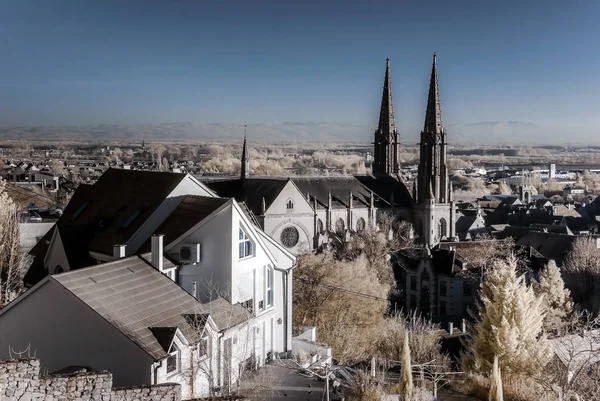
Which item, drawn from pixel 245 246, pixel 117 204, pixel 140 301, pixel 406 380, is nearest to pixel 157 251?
pixel 140 301

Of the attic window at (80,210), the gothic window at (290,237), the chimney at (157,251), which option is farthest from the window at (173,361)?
the gothic window at (290,237)

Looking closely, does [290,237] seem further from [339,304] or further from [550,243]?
[550,243]

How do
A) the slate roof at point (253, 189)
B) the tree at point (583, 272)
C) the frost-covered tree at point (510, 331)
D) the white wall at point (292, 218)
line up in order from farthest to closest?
the slate roof at point (253, 189)
the white wall at point (292, 218)
the tree at point (583, 272)
the frost-covered tree at point (510, 331)

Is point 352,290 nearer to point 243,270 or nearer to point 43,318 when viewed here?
point 243,270

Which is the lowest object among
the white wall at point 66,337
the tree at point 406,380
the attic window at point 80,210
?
the tree at point 406,380

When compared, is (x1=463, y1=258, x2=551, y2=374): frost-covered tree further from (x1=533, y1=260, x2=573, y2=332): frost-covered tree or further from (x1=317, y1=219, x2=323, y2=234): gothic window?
(x1=317, y1=219, x2=323, y2=234): gothic window

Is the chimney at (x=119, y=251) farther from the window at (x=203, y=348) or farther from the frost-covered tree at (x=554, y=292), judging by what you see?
the frost-covered tree at (x=554, y=292)

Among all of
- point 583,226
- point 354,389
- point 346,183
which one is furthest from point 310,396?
point 583,226
